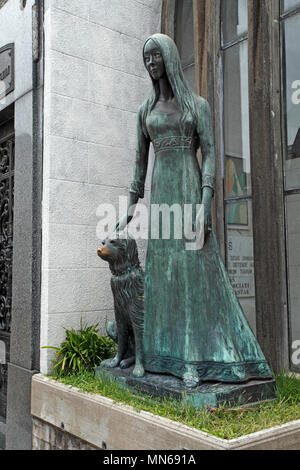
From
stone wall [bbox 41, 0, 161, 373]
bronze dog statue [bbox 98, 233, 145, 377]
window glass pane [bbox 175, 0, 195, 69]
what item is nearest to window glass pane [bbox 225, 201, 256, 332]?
stone wall [bbox 41, 0, 161, 373]

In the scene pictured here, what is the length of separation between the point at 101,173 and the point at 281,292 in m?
2.19

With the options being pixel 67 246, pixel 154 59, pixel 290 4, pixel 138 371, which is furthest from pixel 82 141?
pixel 138 371

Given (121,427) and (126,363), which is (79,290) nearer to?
(126,363)

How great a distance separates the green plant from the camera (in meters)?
4.25

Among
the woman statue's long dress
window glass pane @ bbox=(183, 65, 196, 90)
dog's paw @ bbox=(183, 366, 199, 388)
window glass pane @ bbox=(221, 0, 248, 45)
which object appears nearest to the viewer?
dog's paw @ bbox=(183, 366, 199, 388)

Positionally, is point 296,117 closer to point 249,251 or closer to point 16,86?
point 249,251

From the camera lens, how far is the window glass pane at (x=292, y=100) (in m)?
4.09

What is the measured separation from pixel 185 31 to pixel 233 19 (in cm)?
78

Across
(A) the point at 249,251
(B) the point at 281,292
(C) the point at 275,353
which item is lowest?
(C) the point at 275,353

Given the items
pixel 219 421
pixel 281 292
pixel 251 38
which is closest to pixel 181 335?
pixel 219 421

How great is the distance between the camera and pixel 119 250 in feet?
11.6

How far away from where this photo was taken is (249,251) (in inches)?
179

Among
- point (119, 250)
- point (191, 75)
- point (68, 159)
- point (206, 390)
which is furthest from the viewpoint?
point (191, 75)

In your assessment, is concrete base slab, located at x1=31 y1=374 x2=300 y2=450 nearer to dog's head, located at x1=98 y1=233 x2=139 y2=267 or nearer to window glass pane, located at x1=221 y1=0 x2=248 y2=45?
dog's head, located at x1=98 y1=233 x2=139 y2=267
